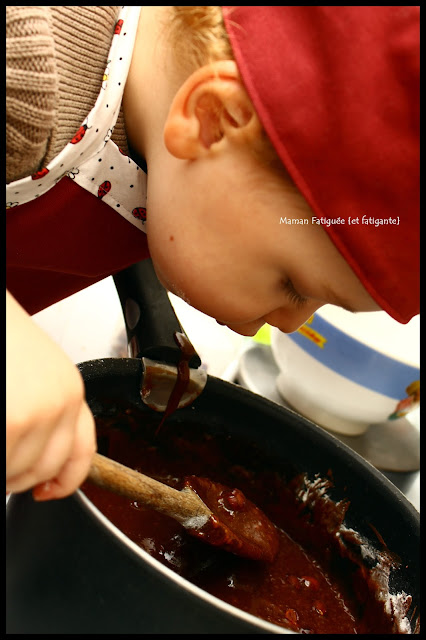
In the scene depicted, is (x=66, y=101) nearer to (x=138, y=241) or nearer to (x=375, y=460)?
(x=138, y=241)

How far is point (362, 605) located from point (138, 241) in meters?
0.50

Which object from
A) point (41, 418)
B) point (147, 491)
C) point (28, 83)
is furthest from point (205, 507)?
point (28, 83)

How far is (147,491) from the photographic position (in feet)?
1.56

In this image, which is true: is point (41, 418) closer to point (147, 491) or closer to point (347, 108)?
point (147, 491)

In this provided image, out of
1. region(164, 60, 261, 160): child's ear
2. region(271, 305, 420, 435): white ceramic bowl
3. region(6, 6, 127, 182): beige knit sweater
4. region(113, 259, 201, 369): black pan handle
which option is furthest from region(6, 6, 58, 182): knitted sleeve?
region(271, 305, 420, 435): white ceramic bowl

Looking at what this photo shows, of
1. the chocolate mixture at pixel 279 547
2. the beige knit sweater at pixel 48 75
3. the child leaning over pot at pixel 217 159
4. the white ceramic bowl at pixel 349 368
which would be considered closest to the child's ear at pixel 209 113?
the child leaning over pot at pixel 217 159

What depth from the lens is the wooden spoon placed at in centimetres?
44

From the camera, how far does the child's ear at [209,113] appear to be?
18.3 inches

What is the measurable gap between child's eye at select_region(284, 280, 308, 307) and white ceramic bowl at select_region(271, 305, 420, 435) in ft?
0.98

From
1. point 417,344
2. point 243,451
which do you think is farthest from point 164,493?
point 417,344

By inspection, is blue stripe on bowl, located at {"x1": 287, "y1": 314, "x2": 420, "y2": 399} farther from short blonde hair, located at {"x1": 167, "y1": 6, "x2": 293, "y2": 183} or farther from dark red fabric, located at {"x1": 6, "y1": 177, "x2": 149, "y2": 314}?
short blonde hair, located at {"x1": 167, "y1": 6, "x2": 293, "y2": 183}

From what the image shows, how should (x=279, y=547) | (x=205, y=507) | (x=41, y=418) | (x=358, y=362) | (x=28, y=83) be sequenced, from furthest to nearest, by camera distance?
(x=358, y=362) < (x=279, y=547) < (x=205, y=507) < (x=28, y=83) < (x=41, y=418)

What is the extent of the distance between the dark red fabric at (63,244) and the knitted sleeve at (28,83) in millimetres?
107

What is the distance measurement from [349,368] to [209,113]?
20.0 inches
